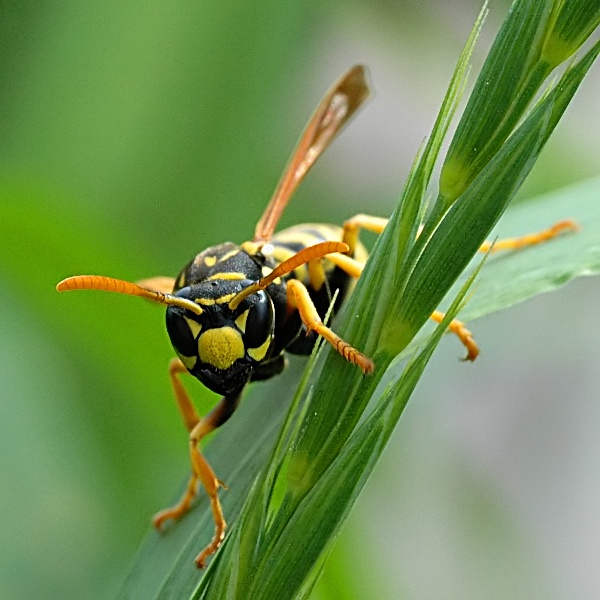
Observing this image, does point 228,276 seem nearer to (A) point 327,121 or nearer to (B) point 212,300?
(B) point 212,300

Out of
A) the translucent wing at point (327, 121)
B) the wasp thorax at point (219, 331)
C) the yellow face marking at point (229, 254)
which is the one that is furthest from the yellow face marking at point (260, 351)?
the translucent wing at point (327, 121)

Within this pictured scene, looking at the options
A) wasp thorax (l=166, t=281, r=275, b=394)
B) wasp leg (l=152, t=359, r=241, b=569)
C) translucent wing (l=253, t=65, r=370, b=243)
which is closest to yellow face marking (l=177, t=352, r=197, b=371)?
wasp thorax (l=166, t=281, r=275, b=394)

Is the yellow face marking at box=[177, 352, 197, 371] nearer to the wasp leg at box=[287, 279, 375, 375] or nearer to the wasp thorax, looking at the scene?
the wasp thorax

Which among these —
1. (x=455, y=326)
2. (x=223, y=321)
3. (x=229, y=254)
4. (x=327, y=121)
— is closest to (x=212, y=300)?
(x=223, y=321)

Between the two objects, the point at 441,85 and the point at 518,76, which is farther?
the point at 441,85

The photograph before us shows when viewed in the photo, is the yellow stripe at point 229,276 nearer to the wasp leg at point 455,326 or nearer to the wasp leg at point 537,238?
the wasp leg at point 455,326

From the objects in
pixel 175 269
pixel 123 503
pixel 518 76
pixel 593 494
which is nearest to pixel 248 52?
pixel 175 269

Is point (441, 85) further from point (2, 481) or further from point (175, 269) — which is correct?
point (2, 481)
